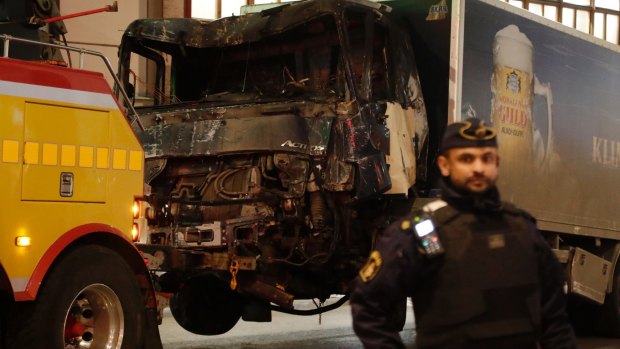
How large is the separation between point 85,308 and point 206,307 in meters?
3.02

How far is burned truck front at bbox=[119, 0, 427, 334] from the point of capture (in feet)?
26.1

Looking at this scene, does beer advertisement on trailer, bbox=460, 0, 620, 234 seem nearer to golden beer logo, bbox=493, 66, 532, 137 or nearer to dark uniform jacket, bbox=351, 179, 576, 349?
golden beer logo, bbox=493, 66, 532, 137

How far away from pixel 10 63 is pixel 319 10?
319 centimetres

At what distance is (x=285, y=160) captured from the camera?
8.02 meters

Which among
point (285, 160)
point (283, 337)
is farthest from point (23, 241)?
point (283, 337)

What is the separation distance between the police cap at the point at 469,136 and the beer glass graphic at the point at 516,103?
19.8ft

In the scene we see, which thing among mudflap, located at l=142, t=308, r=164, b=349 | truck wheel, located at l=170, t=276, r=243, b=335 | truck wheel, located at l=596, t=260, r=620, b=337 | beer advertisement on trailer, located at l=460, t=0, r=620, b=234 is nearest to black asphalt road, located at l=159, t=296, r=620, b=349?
truck wheel, located at l=596, t=260, r=620, b=337

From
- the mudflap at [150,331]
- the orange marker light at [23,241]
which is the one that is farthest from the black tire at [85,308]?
the orange marker light at [23,241]

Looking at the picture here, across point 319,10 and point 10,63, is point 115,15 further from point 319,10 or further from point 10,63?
point 10,63

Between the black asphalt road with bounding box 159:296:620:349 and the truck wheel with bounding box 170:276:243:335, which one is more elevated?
the truck wheel with bounding box 170:276:243:335

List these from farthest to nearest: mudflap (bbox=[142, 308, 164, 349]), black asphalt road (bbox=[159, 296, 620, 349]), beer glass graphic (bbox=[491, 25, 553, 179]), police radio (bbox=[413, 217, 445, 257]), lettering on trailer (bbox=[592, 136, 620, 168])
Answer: lettering on trailer (bbox=[592, 136, 620, 168]), black asphalt road (bbox=[159, 296, 620, 349]), beer glass graphic (bbox=[491, 25, 553, 179]), mudflap (bbox=[142, 308, 164, 349]), police radio (bbox=[413, 217, 445, 257])

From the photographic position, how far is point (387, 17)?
28.3 feet

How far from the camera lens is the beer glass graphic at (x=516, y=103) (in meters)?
9.38

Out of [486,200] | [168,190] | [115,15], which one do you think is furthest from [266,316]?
[115,15]
